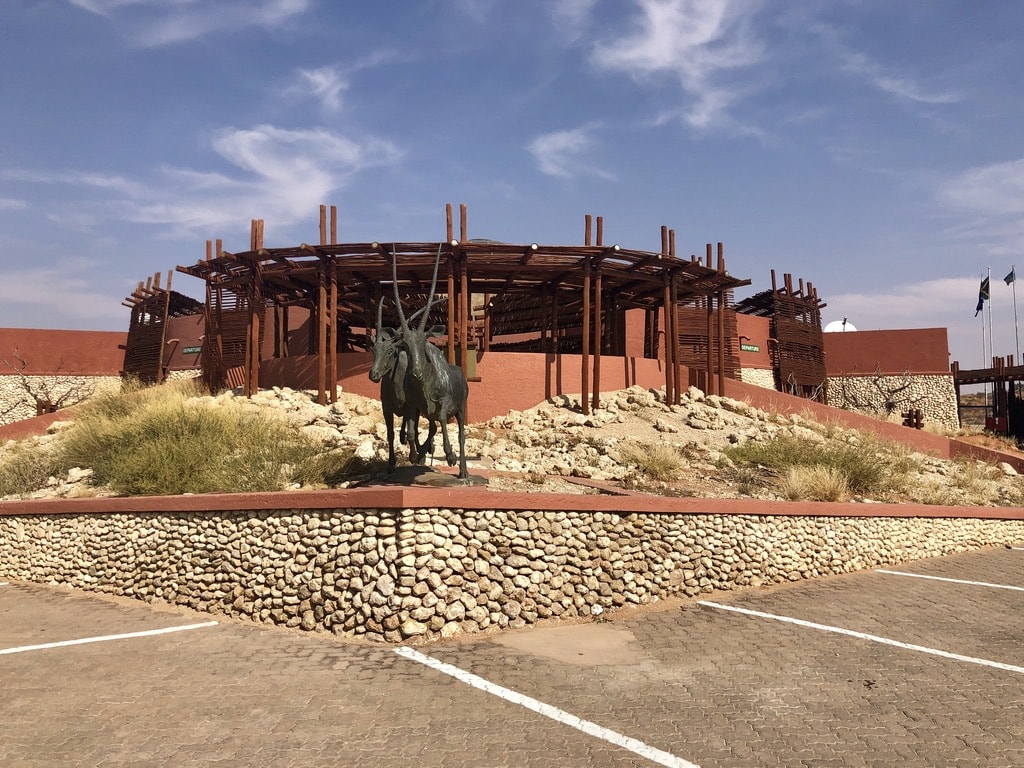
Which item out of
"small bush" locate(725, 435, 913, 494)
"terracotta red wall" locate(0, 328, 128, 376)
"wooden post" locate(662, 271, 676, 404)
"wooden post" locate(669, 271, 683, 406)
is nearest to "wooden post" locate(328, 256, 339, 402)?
"wooden post" locate(662, 271, 676, 404)

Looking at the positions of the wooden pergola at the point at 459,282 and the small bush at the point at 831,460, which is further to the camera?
the wooden pergola at the point at 459,282

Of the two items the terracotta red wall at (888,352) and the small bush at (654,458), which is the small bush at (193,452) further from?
the terracotta red wall at (888,352)

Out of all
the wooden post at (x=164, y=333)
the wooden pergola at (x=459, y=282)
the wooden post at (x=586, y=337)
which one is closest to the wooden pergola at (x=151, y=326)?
the wooden post at (x=164, y=333)

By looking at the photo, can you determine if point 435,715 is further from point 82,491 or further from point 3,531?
point 3,531

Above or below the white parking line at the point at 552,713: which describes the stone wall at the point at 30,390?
above

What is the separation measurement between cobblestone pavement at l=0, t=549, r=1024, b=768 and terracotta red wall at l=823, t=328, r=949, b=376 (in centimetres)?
2491

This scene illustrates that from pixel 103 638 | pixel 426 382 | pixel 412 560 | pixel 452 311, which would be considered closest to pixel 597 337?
pixel 452 311

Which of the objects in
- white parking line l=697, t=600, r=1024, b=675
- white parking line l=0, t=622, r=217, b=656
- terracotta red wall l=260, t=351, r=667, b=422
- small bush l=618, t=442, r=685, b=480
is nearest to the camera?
white parking line l=697, t=600, r=1024, b=675

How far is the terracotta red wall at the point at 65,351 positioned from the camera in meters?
A: 28.5

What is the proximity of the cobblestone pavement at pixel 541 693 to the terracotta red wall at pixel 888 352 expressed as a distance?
981 inches

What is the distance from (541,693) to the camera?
5.68 metres

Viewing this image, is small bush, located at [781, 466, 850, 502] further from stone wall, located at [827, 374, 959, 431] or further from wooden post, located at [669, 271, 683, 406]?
stone wall, located at [827, 374, 959, 431]

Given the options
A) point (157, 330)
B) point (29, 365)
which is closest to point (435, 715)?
point (157, 330)

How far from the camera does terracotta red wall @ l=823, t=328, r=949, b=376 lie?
3025cm
